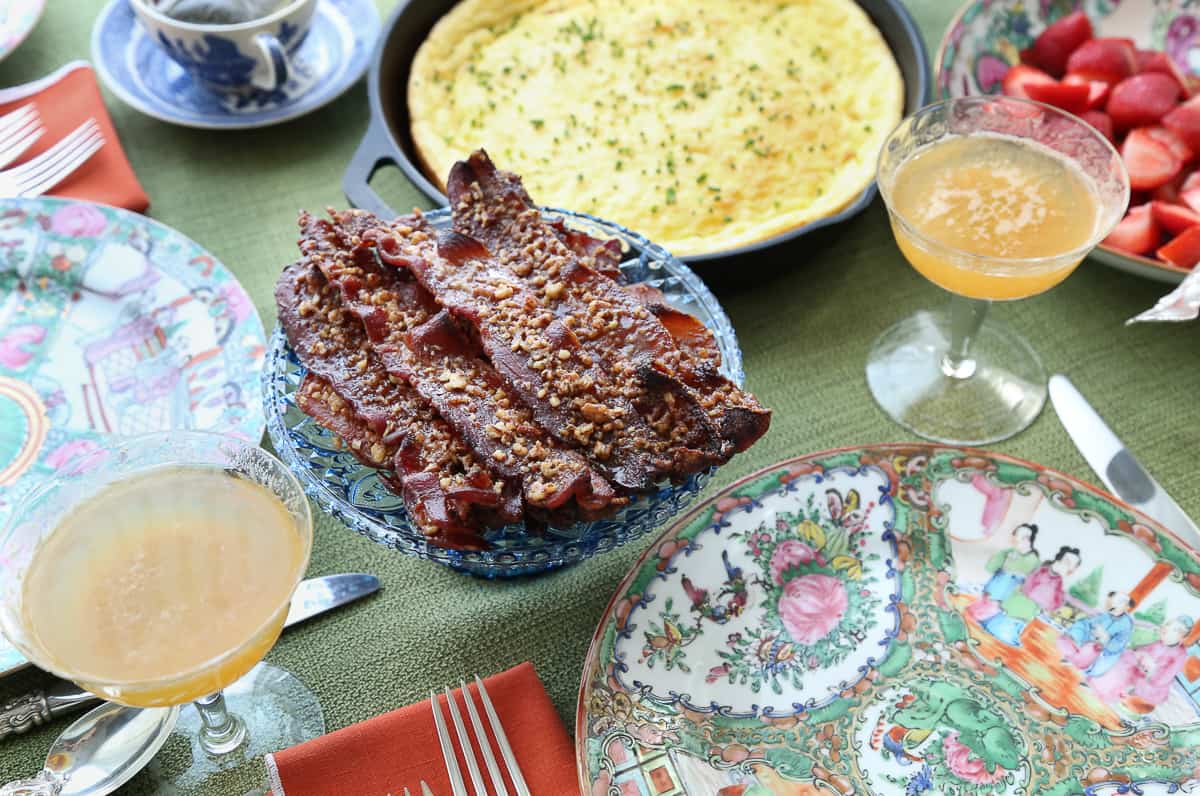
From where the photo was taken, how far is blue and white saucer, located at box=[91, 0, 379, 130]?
87.7 inches

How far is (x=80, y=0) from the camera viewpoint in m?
2.61

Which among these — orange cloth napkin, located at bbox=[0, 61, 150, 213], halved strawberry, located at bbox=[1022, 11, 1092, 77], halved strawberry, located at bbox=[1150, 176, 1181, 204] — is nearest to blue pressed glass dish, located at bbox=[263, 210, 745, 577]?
orange cloth napkin, located at bbox=[0, 61, 150, 213]

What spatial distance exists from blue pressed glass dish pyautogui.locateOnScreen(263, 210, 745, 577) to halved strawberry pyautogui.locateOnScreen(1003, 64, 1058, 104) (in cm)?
107

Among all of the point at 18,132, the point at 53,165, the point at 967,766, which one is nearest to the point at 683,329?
the point at 967,766

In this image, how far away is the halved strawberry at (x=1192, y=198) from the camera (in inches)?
73.3

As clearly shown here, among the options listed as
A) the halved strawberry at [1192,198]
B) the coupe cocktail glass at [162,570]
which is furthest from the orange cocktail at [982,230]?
the coupe cocktail glass at [162,570]

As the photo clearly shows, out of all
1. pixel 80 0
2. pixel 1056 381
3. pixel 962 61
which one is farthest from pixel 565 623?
pixel 80 0

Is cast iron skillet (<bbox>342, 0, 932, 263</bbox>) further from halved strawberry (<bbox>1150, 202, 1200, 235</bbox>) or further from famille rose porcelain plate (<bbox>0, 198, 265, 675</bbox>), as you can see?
halved strawberry (<bbox>1150, 202, 1200, 235</bbox>)

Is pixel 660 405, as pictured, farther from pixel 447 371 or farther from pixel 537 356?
pixel 447 371

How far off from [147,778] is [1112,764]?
124cm

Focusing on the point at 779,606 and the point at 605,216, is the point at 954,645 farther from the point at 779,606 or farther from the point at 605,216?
the point at 605,216

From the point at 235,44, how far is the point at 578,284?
1114 mm

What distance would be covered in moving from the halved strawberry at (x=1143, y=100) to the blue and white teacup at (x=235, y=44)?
166 centimetres

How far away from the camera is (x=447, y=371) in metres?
1.34
